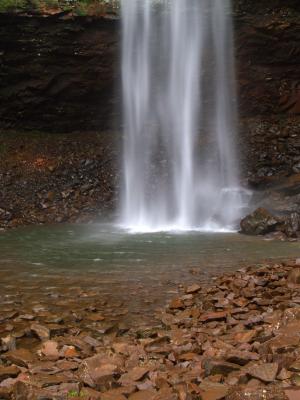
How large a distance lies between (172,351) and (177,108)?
23.0m

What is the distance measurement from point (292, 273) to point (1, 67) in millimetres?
22272

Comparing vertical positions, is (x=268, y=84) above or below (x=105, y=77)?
below

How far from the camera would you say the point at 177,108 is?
86.9ft

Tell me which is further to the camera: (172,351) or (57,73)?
(57,73)

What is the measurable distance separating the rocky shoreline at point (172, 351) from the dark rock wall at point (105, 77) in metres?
16.7

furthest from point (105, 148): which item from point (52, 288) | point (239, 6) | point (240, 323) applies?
point (240, 323)

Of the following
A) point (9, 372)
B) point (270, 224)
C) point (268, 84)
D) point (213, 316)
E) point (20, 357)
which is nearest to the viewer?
point (9, 372)

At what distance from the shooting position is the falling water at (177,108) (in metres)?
22.7

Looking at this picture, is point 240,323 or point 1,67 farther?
point 1,67

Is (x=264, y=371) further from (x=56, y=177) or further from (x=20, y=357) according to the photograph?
(x=56, y=177)

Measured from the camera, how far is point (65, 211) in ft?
67.7

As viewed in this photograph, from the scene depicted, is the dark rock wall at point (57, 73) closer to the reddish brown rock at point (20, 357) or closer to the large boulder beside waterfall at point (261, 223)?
the large boulder beside waterfall at point (261, 223)

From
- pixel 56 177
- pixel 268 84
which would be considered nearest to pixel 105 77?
pixel 56 177

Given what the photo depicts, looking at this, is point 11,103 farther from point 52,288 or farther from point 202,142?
point 52,288
